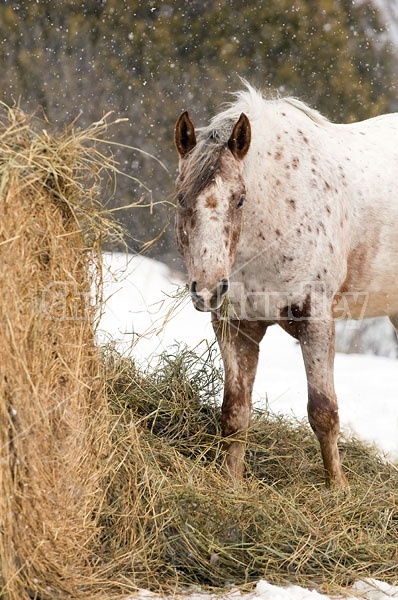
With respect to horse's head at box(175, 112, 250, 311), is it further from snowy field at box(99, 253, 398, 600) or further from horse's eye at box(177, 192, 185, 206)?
snowy field at box(99, 253, 398, 600)

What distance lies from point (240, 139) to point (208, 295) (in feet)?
2.65

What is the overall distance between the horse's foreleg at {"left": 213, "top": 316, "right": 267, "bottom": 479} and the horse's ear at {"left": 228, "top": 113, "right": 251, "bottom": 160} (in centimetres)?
94

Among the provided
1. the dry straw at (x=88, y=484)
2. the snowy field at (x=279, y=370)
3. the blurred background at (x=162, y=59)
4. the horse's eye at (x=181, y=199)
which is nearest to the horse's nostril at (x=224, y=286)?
the snowy field at (x=279, y=370)

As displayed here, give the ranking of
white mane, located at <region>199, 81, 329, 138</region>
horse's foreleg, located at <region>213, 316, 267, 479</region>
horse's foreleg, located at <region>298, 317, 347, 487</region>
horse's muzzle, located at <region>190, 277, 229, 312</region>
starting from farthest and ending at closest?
horse's foreleg, located at <region>213, 316, 267, 479</region> → horse's foreleg, located at <region>298, 317, 347, 487</region> → white mane, located at <region>199, 81, 329, 138</region> → horse's muzzle, located at <region>190, 277, 229, 312</region>

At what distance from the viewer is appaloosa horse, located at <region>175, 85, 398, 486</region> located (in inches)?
152

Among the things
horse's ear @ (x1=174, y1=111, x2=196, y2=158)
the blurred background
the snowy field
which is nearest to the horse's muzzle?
the snowy field

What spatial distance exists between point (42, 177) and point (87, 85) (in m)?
8.68

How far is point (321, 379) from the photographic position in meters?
4.35

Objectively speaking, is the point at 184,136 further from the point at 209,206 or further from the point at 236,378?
the point at 236,378

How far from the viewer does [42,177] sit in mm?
3023

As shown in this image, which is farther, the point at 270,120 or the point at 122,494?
the point at 270,120

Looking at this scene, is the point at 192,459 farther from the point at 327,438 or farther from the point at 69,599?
the point at 69,599

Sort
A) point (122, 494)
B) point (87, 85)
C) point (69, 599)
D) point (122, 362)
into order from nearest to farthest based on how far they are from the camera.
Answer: point (69, 599), point (122, 494), point (122, 362), point (87, 85)

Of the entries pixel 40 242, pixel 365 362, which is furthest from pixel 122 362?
pixel 365 362
